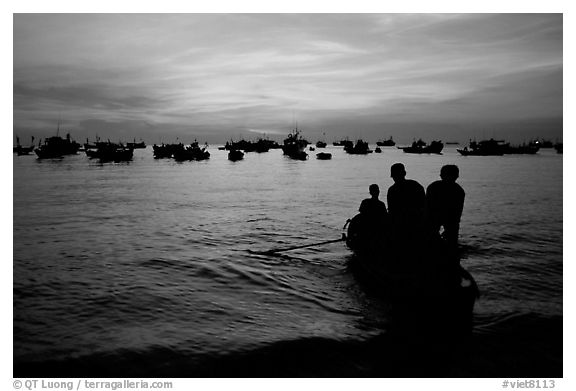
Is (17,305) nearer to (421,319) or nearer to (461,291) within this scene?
(421,319)

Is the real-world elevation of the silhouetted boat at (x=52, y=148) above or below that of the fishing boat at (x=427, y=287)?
above

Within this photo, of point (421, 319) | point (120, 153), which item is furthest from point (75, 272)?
point (120, 153)

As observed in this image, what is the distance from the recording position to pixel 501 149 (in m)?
124

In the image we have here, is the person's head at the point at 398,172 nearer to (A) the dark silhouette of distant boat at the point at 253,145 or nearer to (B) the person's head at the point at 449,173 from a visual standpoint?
(B) the person's head at the point at 449,173

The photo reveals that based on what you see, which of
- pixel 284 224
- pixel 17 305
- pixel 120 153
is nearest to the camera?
pixel 17 305
